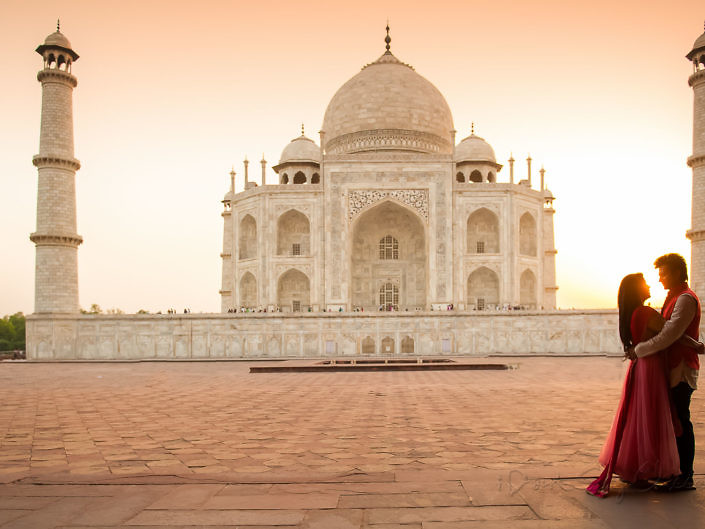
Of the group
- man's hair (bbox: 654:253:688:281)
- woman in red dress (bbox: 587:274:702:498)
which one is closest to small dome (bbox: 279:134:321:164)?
man's hair (bbox: 654:253:688:281)

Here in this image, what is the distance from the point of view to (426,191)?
28.2m

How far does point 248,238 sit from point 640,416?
27863 mm

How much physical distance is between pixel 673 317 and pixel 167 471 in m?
3.07

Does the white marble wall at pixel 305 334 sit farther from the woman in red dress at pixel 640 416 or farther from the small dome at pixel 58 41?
the woman in red dress at pixel 640 416

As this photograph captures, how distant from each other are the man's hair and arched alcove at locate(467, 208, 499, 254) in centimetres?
2561

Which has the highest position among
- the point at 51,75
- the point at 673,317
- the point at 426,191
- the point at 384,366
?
the point at 51,75

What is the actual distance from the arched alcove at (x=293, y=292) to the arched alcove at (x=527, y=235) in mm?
9959

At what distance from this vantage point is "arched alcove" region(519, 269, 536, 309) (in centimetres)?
2931

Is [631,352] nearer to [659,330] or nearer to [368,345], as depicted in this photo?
[659,330]

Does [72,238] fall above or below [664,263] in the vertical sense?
above

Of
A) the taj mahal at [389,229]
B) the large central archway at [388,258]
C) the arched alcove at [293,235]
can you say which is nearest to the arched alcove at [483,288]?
the taj mahal at [389,229]

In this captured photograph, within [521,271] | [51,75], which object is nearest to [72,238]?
[51,75]

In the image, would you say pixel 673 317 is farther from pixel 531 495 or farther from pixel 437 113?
pixel 437 113

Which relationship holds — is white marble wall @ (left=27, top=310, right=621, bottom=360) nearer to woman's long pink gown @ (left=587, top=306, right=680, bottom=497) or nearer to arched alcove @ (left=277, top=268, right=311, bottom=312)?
arched alcove @ (left=277, top=268, right=311, bottom=312)
